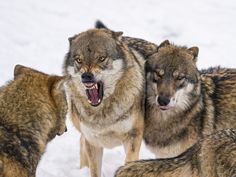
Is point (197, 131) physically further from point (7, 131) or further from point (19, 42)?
point (19, 42)

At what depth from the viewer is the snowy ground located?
438 inches

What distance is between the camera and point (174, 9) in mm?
13430

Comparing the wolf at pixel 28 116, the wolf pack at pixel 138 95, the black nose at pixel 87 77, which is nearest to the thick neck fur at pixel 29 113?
the wolf at pixel 28 116

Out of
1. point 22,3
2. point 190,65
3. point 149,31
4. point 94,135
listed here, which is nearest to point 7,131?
point 94,135

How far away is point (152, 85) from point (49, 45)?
4656 millimetres

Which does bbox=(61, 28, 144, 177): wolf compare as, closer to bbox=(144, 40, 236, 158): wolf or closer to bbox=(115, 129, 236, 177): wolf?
bbox=(144, 40, 236, 158): wolf

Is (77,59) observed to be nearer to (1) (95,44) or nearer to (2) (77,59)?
(2) (77,59)

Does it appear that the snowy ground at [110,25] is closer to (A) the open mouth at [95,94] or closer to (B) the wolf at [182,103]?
(A) the open mouth at [95,94]

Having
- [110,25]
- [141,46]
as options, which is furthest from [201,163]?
[110,25]

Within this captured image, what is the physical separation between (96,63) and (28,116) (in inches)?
54.7

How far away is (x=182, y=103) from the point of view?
735 cm

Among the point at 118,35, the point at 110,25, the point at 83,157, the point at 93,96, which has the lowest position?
the point at 83,157

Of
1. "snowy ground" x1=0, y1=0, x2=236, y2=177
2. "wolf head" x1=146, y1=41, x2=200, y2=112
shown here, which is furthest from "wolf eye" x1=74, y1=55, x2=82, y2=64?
"snowy ground" x1=0, y1=0, x2=236, y2=177

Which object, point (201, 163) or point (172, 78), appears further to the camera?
point (172, 78)
